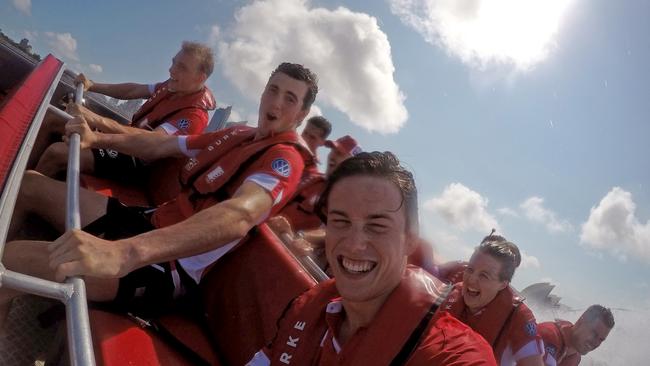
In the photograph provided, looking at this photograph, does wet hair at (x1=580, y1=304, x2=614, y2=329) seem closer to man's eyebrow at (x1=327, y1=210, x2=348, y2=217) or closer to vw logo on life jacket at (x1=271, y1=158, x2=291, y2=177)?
vw logo on life jacket at (x1=271, y1=158, x2=291, y2=177)

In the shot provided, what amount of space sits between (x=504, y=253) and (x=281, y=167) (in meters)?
2.71

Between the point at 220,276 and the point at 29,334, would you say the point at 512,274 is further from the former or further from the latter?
the point at 29,334

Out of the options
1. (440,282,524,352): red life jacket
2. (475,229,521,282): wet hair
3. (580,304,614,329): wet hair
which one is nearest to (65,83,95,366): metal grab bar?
(440,282,524,352): red life jacket

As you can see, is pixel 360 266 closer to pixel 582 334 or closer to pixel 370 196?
pixel 370 196

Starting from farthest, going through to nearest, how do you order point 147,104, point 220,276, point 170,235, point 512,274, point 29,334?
1. point 147,104
2. point 512,274
3. point 220,276
4. point 29,334
5. point 170,235

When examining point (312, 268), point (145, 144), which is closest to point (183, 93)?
point (145, 144)

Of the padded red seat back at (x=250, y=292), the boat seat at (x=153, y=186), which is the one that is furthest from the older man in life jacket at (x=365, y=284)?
the boat seat at (x=153, y=186)

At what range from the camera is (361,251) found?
1.65 meters

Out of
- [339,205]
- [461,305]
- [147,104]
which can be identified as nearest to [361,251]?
[339,205]

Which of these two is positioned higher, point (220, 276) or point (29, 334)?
point (220, 276)

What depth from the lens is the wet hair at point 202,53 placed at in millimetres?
4301

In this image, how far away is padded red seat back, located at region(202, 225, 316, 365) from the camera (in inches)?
84.7

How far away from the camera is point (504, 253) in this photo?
158 inches

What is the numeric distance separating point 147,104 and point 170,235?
3.61m
